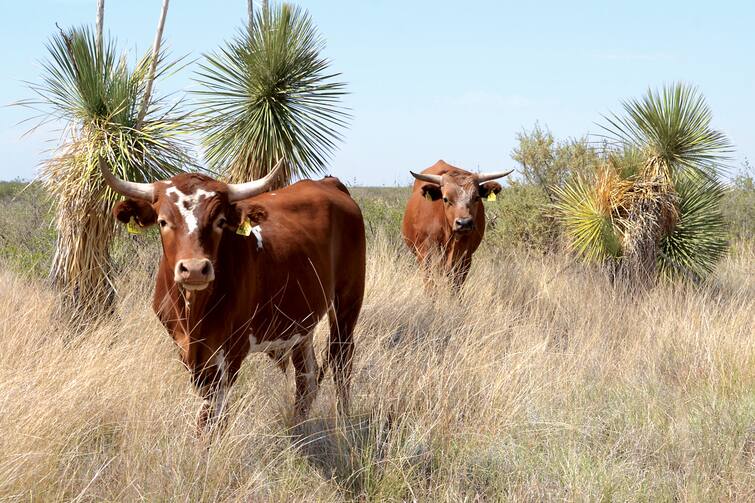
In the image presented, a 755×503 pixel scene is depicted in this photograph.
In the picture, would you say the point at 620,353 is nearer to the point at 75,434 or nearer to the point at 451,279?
the point at 451,279

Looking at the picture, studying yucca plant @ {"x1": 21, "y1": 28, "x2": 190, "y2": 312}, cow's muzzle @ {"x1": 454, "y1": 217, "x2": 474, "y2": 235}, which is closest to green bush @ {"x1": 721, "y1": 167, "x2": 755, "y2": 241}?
cow's muzzle @ {"x1": 454, "y1": 217, "x2": 474, "y2": 235}

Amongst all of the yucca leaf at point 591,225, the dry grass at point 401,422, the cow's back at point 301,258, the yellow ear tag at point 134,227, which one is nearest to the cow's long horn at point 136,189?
the yellow ear tag at point 134,227

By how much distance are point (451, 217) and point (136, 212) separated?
530 cm

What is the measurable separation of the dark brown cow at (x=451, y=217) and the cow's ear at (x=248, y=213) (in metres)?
4.44

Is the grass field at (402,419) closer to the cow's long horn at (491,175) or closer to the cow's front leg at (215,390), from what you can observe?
the cow's front leg at (215,390)

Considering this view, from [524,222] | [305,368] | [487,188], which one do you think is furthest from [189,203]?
[524,222]

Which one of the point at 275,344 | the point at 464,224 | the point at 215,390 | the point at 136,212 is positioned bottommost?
the point at 215,390

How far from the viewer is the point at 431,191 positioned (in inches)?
390

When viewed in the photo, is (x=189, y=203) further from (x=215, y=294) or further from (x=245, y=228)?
(x=215, y=294)

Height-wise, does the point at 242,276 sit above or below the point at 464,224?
below

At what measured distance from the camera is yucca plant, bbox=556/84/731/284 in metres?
10.0

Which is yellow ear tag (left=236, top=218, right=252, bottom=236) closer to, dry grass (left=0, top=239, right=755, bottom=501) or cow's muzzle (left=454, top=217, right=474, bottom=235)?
dry grass (left=0, top=239, right=755, bottom=501)

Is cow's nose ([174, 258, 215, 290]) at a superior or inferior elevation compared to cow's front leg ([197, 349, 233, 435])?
superior

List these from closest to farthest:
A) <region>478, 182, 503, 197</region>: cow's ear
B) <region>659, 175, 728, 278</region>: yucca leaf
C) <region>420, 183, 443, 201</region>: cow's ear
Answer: <region>420, 183, 443, 201</region>: cow's ear, <region>478, 182, 503, 197</region>: cow's ear, <region>659, 175, 728, 278</region>: yucca leaf
